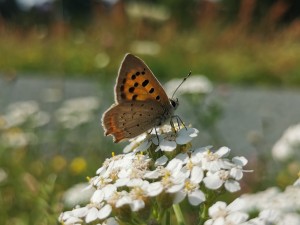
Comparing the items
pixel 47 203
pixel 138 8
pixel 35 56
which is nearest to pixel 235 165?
pixel 47 203

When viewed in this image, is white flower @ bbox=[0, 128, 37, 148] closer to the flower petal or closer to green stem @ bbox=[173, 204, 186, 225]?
green stem @ bbox=[173, 204, 186, 225]

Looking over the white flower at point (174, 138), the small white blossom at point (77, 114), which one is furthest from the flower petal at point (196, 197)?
the small white blossom at point (77, 114)

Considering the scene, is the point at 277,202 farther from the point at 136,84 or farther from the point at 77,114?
the point at 77,114

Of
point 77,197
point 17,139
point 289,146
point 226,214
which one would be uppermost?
point 17,139

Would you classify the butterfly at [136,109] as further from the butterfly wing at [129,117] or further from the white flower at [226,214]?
the white flower at [226,214]

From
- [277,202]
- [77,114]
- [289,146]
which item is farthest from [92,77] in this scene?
[277,202]

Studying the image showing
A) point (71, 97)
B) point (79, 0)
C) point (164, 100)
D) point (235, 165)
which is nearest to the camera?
point (235, 165)

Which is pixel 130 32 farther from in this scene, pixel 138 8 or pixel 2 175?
pixel 2 175
